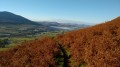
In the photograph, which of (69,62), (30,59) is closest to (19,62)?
(30,59)

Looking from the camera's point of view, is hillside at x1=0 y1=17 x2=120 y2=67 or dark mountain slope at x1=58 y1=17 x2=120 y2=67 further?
hillside at x1=0 y1=17 x2=120 y2=67

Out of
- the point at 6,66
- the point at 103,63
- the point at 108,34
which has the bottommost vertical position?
the point at 6,66

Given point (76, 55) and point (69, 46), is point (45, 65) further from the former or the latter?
point (69, 46)

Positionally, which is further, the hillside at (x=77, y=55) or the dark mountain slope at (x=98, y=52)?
the hillside at (x=77, y=55)

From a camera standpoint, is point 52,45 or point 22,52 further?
point 52,45

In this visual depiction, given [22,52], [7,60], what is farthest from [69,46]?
[7,60]

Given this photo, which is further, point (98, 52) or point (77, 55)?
point (77, 55)

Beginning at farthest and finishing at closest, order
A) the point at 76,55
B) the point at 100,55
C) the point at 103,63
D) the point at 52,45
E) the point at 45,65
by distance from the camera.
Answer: the point at 52,45, the point at 76,55, the point at 45,65, the point at 100,55, the point at 103,63

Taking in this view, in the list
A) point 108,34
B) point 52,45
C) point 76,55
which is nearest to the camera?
point 76,55

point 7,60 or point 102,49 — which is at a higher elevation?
point 102,49

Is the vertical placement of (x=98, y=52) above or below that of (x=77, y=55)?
above
